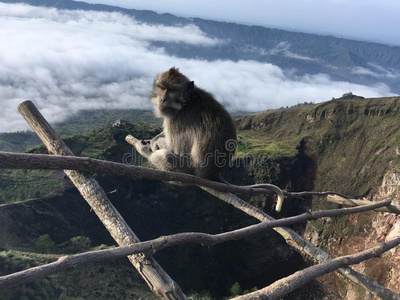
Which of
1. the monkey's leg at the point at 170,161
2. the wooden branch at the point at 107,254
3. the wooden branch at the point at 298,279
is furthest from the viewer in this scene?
the monkey's leg at the point at 170,161

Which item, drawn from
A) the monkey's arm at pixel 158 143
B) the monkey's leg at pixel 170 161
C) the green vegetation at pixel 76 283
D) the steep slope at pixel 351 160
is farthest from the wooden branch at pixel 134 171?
the steep slope at pixel 351 160

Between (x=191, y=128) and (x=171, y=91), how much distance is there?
0.99 m

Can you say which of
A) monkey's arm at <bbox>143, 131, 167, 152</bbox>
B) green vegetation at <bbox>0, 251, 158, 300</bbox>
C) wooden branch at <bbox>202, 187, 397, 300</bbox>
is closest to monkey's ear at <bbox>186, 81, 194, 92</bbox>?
monkey's arm at <bbox>143, 131, 167, 152</bbox>

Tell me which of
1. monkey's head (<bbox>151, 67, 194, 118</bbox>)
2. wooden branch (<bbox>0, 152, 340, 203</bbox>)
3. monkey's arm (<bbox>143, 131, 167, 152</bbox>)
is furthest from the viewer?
monkey's arm (<bbox>143, 131, 167, 152</bbox>)

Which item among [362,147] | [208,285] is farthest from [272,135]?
[208,285]

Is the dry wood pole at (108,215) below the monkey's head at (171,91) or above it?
below

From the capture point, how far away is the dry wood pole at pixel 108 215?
3672 mm

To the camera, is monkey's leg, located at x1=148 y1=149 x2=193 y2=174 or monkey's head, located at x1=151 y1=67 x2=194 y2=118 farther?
monkey's leg, located at x1=148 y1=149 x2=193 y2=174

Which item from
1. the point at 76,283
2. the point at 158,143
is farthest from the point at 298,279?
the point at 76,283

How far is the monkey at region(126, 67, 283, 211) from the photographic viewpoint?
283 inches

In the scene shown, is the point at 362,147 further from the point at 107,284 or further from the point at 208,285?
the point at 107,284

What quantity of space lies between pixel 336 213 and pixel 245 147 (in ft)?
118

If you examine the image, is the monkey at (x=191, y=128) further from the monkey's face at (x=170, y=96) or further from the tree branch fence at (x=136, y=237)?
the tree branch fence at (x=136, y=237)

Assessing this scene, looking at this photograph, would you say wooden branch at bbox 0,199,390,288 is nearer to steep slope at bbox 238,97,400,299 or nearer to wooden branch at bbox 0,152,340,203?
wooden branch at bbox 0,152,340,203
